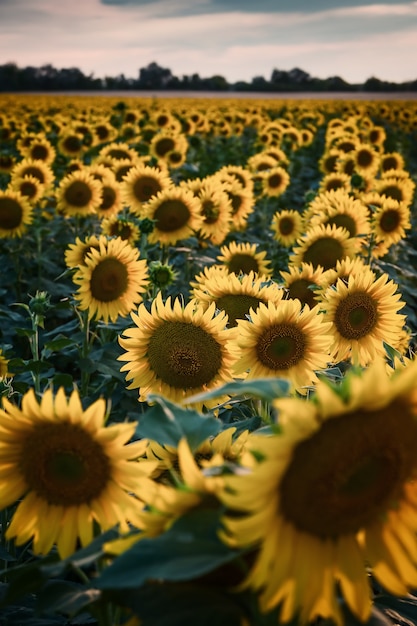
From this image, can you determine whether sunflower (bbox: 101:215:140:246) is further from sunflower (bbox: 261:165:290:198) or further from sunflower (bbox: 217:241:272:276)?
sunflower (bbox: 261:165:290:198)

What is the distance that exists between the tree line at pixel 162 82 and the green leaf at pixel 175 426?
6991 centimetres

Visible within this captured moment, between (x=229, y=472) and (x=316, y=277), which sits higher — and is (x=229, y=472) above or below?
above

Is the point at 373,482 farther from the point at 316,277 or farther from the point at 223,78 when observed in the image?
the point at 223,78

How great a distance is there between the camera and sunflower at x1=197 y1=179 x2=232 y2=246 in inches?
211

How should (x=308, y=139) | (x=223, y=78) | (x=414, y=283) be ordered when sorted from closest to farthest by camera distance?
(x=414, y=283)
(x=308, y=139)
(x=223, y=78)

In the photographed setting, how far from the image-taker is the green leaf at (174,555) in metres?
0.82

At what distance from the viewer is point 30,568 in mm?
1036

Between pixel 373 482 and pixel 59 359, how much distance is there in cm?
440

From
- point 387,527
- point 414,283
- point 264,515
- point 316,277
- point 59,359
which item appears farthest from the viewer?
point 414,283

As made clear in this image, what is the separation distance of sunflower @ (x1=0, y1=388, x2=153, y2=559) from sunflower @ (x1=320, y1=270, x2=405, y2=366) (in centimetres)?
155

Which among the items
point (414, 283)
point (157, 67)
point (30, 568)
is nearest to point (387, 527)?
point (30, 568)

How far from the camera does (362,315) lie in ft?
8.61

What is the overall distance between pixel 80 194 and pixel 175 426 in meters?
5.14

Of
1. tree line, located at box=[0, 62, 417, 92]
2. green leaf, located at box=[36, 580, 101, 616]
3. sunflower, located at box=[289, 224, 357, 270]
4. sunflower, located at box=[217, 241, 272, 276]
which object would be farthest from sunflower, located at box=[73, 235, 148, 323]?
tree line, located at box=[0, 62, 417, 92]
